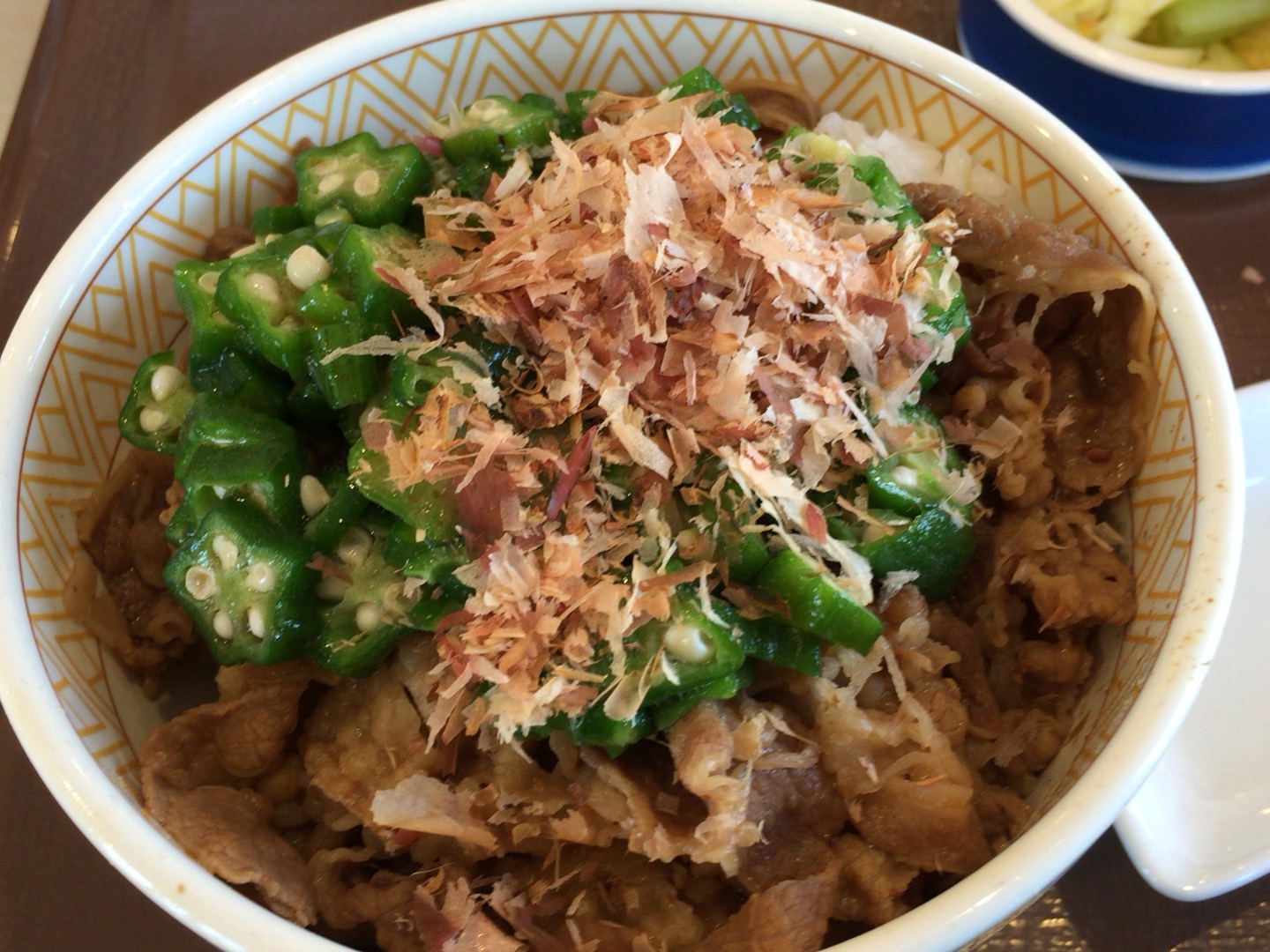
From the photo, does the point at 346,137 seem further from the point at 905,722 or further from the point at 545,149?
the point at 905,722

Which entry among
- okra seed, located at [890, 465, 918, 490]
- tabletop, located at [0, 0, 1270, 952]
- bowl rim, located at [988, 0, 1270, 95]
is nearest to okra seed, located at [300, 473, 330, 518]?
tabletop, located at [0, 0, 1270, 952]

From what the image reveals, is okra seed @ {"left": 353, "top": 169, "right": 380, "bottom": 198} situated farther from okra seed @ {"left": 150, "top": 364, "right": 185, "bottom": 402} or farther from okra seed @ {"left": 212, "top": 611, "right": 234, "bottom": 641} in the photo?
okra seed @ {"left": 212, "top": 611, "right": 234, "bottom": 641}

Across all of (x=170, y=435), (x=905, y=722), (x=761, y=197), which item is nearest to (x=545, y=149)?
(x=761, y=197)

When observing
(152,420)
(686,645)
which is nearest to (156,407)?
(152,420)

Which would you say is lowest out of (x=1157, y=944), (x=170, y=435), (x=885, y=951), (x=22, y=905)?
(x=1157, y=944)

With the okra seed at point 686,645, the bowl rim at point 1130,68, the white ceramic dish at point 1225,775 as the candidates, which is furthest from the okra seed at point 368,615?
the bowl rim at point 1130,68

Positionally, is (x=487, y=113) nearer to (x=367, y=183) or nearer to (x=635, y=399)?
(x=367, y=183)
